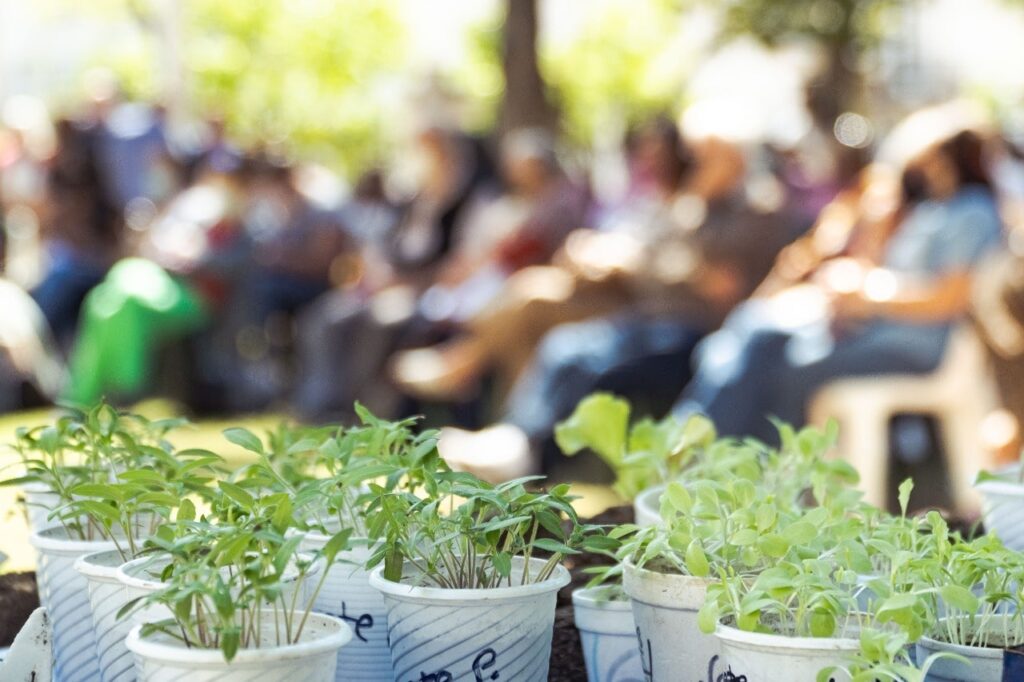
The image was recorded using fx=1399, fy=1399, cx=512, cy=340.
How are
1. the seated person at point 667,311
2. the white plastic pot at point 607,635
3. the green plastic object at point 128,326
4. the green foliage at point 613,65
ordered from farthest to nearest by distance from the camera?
the green foliage at point 613,65
the green plastic object at point 128,326
the seated person at point 667,311
the white plastic pot at point 607,635

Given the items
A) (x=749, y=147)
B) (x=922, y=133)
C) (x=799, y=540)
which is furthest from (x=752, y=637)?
(x=749, y=147)

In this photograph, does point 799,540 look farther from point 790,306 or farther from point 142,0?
point 142,0

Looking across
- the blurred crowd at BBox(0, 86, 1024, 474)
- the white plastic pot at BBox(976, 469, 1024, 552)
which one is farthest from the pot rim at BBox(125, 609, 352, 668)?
the blurred crowd at BBox(0, 86, 1024, 474)

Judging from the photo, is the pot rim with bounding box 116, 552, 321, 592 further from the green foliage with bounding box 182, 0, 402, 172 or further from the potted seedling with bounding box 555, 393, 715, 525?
the green foliage with bounding box 182, 0, 402, 172

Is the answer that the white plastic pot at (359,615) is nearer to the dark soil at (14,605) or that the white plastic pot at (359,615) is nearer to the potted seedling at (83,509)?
the potted seedling at (83,509)

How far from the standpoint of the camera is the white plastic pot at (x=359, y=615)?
113 cm

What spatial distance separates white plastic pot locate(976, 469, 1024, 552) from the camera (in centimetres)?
129

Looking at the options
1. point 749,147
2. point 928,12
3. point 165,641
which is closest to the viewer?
point 165,641

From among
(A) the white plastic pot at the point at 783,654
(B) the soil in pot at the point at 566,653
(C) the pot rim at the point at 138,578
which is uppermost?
(C) the pot rim at the point at 138,578

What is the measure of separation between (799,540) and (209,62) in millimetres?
23900

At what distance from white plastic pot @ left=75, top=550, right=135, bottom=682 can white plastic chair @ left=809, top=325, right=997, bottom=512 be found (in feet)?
9.47

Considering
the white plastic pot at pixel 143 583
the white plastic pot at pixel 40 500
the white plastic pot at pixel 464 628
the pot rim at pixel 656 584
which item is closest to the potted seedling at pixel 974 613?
the pot rim at pixel 656 584

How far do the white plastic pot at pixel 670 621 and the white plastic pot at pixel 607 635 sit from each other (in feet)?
0.40

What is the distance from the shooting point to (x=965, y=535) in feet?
5.37
